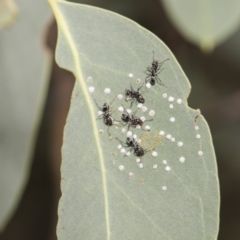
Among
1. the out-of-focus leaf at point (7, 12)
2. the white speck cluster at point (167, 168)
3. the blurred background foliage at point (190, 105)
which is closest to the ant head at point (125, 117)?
the white speck cluster at point (167, 168)

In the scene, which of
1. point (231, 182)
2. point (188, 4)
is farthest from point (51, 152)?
point (188, 4)

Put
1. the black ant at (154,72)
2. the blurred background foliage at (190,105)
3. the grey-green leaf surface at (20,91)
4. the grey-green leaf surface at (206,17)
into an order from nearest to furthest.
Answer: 1. the black ant at (154,72)
2. the grey-green leaf surface at (206,17)
3. the grey-green leaf surface at (20,91)
4. the blurred background foliage at (190,105)

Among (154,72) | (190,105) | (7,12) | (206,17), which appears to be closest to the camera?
(154,72)

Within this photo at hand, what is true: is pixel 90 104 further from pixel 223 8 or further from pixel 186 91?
pixel 223 8

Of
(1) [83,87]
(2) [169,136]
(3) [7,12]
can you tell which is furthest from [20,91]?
(2) [169,136]

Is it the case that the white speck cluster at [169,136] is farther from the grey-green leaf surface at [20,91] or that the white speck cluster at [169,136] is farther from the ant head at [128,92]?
the grey-green leaf surface at [20,91]

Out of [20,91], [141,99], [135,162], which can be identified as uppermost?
[141,99]

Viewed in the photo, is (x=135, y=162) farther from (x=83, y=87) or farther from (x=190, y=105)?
(x=190, y=105)
